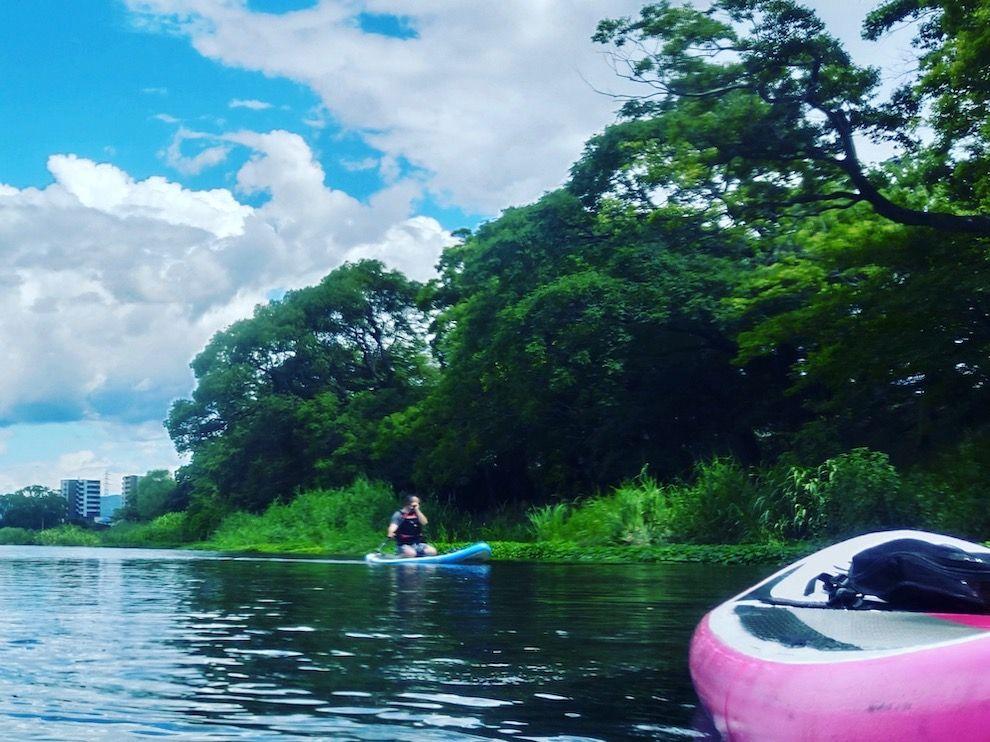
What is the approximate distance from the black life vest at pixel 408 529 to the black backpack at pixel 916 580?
16402mm

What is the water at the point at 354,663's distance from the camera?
4.71 metres

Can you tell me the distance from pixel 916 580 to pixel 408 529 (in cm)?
1702

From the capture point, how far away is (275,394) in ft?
174

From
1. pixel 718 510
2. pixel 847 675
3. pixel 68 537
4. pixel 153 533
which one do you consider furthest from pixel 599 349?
pixel 68 537

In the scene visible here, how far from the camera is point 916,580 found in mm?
4316

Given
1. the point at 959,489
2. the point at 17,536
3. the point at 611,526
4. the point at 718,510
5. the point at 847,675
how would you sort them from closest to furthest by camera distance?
the point at 847,675 → the point at 959,489 → the point at 718,510 → the point at 611,526 → the point at 17,536

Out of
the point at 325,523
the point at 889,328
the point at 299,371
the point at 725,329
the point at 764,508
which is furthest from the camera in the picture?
the point at 299,371

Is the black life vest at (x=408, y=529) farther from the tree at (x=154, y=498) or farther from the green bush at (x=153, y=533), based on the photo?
the tree at (x=154, y=498)

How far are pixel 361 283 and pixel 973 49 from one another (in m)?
36.8

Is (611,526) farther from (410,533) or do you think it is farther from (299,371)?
(299,371)

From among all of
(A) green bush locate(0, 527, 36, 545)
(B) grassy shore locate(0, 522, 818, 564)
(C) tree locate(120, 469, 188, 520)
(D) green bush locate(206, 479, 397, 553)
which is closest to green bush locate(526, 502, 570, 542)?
(B) grassy shore locate(0, 522, 818, 564)

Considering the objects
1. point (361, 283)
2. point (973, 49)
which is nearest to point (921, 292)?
point (973, 49)

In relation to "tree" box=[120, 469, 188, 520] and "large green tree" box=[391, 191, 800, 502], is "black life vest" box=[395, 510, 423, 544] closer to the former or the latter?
"large green tree" box=[391, 191, 800, 502]

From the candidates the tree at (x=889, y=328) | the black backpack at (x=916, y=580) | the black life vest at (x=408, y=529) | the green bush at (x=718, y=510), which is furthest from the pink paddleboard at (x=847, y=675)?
the green bush at (x=718, y=510)
